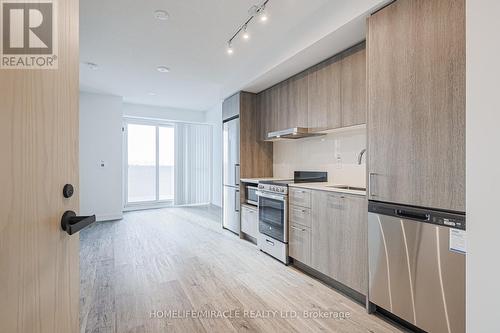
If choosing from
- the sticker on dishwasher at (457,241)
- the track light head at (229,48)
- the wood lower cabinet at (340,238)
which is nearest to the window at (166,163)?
the track light head at (229,48)

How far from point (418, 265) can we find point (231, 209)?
315 centimetres

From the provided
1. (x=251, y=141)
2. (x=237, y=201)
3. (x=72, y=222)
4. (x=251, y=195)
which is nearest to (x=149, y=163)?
(x=237, y=201)

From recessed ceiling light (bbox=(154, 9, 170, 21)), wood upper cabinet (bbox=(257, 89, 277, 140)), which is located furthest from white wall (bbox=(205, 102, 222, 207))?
recessed ceiling light (bbox=(154, 9, 170, 21))

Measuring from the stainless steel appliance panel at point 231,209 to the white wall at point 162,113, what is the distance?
3.06 meters

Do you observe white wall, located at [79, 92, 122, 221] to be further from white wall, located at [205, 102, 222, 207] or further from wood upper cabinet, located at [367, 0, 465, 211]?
wood upper cabinet, located at [367, 0, 465, 211]

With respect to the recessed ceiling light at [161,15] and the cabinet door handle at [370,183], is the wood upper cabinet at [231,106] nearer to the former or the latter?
the recessed ceiling light at [161,15]

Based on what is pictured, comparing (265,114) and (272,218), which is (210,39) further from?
(272,218)

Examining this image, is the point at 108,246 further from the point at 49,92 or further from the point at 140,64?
the point at 49,92

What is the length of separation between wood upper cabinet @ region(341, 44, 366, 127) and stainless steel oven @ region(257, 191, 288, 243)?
3.94 ft

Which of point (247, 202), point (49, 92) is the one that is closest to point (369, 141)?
point (49, 92)

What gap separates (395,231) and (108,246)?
3.77m

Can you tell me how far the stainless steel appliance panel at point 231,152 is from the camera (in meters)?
4.21

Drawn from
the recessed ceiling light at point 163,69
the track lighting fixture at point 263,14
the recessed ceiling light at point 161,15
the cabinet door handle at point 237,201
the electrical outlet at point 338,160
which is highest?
the recessed ceiling light at point 163,69

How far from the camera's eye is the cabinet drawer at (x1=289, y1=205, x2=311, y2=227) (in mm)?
2699
